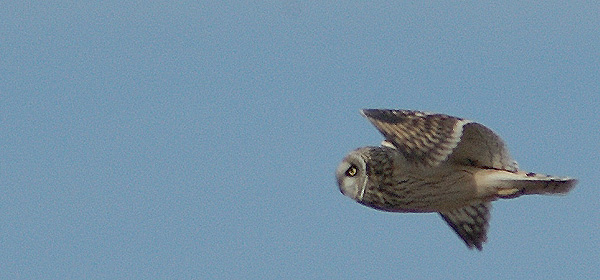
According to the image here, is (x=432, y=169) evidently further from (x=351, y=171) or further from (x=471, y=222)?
(x=471, y=222)

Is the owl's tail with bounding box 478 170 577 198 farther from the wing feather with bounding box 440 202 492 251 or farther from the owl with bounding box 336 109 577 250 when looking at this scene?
the wing feather with bounding box 440 202 492 251

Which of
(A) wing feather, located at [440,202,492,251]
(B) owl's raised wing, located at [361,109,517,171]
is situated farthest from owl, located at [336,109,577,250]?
(A) wing feather, located at [440,202,492,251]

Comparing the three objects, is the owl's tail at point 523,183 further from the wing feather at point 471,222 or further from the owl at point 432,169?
the wing feather at point 471,222

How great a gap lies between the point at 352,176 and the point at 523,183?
4.02ft

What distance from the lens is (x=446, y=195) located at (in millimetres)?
8445

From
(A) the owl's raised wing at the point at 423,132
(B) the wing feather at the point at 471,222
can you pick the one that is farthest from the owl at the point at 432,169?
(B) the wing feather at the point at 471,222

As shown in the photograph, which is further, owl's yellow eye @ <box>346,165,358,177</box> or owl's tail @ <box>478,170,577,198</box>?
owl's yellow eye @ <box>346,165,358,177</box>

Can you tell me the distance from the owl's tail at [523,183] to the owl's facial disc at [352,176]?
2.77 feet

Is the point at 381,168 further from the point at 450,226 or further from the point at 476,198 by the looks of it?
the point at 450,226

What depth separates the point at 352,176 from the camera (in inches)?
339

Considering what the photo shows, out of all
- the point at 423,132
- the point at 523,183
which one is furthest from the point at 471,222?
the point at 423,132

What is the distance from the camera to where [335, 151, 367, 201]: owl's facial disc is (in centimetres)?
851

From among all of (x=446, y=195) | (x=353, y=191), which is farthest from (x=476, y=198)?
(x=353, y=191)

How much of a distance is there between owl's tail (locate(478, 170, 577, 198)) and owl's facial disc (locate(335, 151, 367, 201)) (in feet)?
2.77
